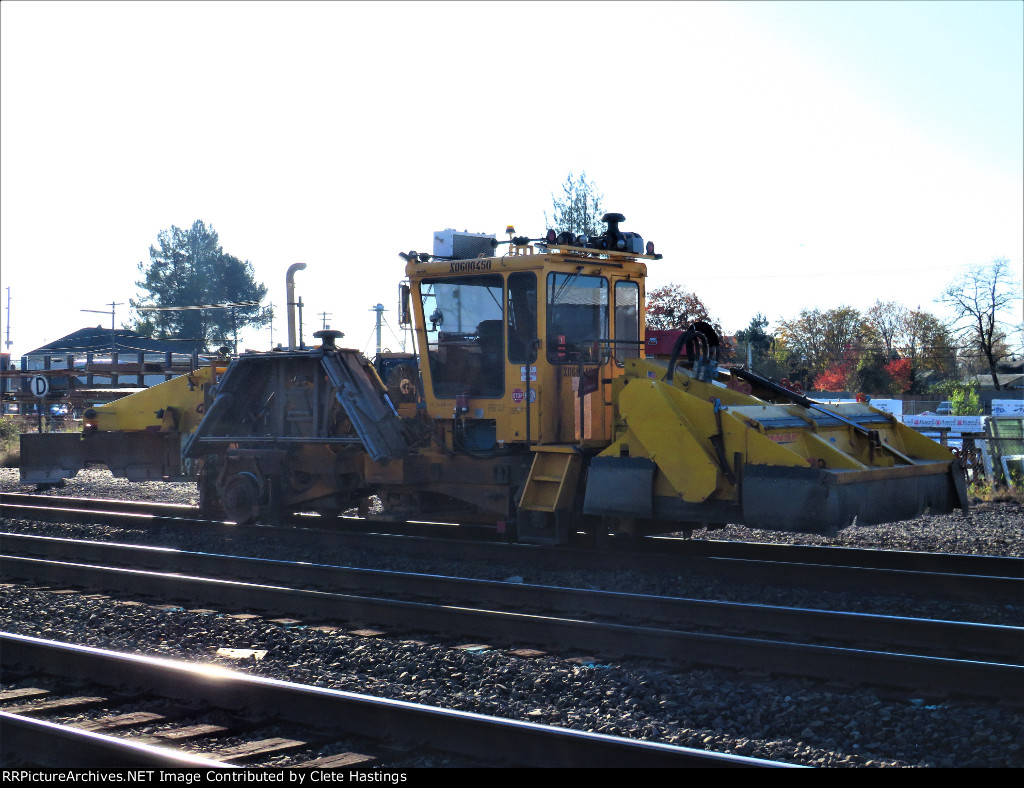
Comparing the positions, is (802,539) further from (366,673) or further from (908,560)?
(366,673)

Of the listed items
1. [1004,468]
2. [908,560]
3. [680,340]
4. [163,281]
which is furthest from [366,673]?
[163,281]

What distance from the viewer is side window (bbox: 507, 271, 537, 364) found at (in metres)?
10.7

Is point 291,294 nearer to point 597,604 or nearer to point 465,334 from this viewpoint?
point 465,334

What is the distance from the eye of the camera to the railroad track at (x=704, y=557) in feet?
28.3

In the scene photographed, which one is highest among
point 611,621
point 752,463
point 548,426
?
point 548,426

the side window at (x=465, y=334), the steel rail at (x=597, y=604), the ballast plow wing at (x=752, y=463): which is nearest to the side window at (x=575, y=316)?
the side window at (x=465, y=334)

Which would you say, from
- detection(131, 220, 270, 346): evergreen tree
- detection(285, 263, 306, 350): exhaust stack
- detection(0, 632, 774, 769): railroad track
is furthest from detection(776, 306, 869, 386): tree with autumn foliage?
detection(0, 632, 774, 769): railroad track

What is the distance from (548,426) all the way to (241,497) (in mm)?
4773

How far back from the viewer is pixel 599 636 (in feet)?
23.1

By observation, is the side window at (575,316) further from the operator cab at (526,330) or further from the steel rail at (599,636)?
the steel rail at (599,636)

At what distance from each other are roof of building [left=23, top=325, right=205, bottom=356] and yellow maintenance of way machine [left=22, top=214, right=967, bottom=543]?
44718 millimetres

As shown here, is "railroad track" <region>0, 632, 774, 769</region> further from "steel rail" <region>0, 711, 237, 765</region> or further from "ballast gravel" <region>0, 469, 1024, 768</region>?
"ballast gravel" <region>0, 469, 1024, 768</region>

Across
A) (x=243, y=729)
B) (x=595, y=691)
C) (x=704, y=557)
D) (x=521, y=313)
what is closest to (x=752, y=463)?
(x=704, y=557)

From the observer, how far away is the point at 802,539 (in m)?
12.0
